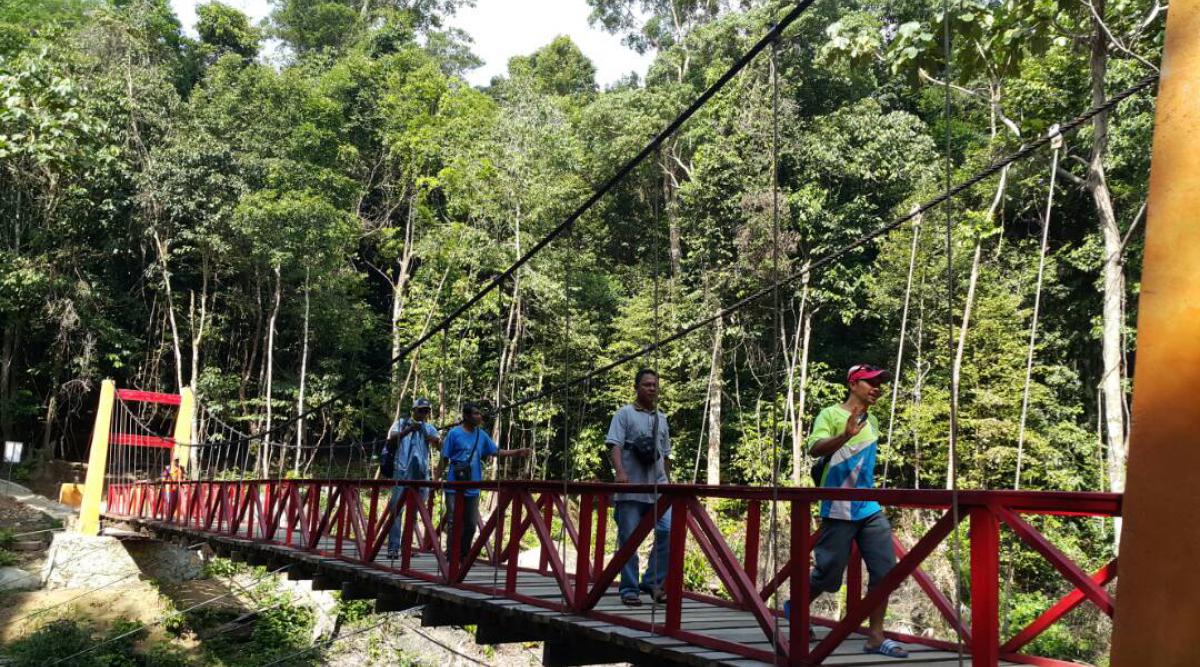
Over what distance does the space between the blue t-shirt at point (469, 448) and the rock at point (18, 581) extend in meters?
8.37

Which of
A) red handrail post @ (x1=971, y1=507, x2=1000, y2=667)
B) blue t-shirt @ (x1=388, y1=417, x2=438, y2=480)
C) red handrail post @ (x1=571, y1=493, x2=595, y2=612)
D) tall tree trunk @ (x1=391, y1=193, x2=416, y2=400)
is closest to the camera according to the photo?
red handrail post @ (x1=971, y1=507, x2=1000, y2=667)

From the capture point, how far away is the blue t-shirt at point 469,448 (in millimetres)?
5406

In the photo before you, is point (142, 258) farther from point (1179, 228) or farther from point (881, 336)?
point (1179, 228)

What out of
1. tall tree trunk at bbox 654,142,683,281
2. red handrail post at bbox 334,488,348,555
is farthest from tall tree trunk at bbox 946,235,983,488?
tall tree trunk at bbox 654,142,683,281

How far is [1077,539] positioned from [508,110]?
11.9 meters

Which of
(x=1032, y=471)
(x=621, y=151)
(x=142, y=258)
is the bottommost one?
(x=1032, y=471)

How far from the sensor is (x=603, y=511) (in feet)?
12.9

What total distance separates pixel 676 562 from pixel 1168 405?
1895mm

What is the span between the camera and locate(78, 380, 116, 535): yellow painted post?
36.2ft

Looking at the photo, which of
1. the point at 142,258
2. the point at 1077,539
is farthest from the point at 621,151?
the point at 1077,539

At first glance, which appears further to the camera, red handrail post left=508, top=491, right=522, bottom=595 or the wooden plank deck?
red handrail post left=508, top=491, right=522, bottom=595

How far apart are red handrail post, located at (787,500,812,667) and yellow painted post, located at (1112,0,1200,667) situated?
1.21 metres

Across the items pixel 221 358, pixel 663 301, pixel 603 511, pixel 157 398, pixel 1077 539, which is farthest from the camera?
pixel 221 358

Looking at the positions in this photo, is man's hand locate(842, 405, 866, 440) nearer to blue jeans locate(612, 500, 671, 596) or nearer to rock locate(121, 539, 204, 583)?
blue jeans locate(612, 500, 671, 596)
